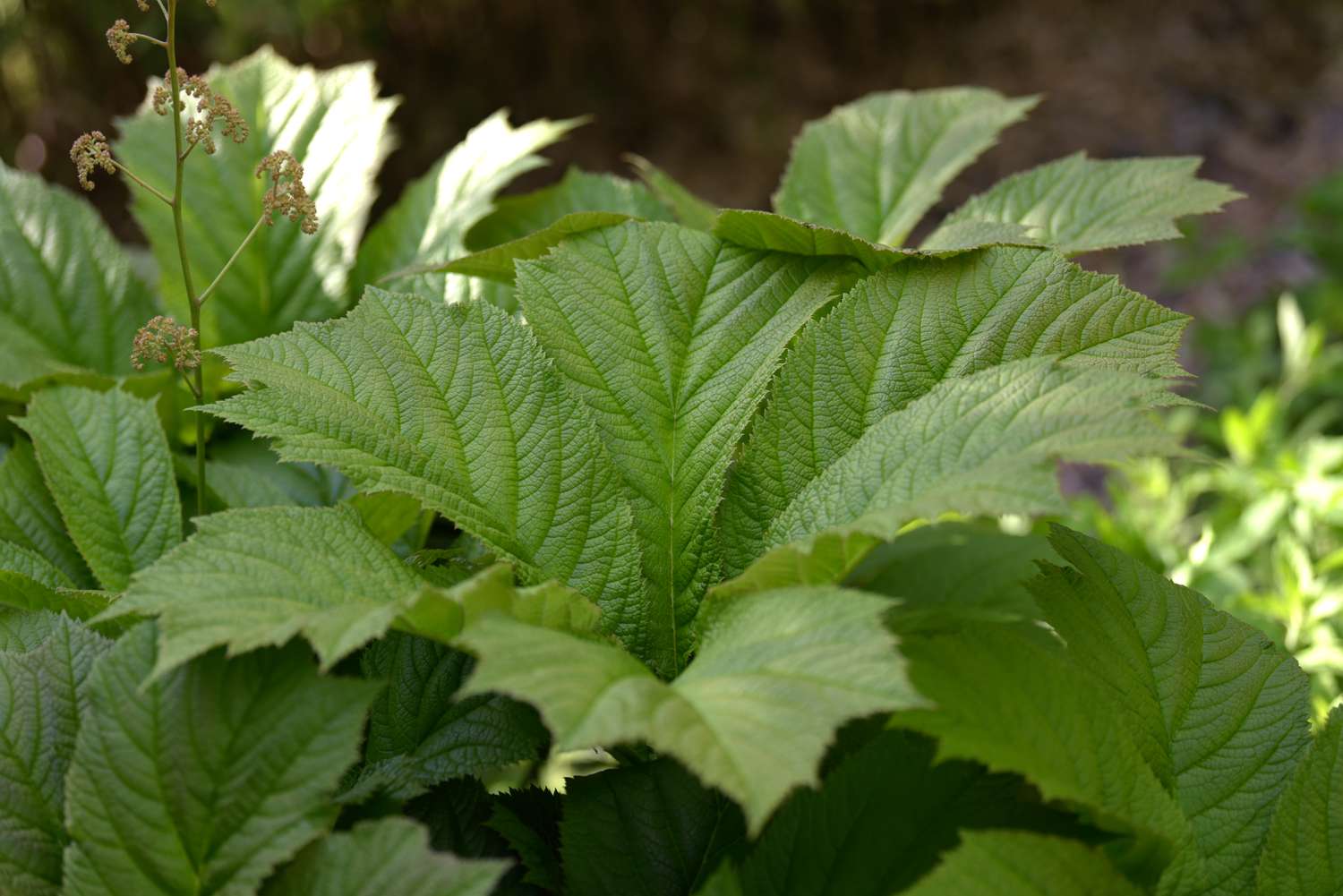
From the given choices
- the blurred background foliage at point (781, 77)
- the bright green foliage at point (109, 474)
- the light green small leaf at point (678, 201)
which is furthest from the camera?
the blurred background foliage at point (781, 77)

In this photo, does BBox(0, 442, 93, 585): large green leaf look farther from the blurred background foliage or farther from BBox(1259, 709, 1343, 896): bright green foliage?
the blurred background foliage

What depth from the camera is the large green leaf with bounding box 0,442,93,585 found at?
3.05 ft

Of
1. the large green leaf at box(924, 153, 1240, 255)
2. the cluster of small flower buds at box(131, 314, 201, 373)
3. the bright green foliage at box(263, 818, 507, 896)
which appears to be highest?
the large green leaf at box(924, 153, 1240, 255)

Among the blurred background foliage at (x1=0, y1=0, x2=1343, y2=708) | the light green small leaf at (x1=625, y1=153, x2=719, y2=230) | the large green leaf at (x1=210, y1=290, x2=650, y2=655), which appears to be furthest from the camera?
the blurred background foliage at (x1=0, y1=0, x2=1343, y2=708)

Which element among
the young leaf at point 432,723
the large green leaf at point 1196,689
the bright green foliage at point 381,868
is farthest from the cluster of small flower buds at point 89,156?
the large green leaf at point 1196,689

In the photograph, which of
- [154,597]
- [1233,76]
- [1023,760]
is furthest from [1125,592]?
[1233,76]

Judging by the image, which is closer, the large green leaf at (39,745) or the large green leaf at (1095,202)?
the large green leaf at (39,745)

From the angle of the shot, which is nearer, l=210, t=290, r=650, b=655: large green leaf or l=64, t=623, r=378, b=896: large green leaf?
l=64, t=623, r=378, b=896: large green leaf

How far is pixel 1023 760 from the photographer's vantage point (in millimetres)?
608

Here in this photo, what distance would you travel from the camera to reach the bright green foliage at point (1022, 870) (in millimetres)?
576

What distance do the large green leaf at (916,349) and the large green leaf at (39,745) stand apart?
0.42 m

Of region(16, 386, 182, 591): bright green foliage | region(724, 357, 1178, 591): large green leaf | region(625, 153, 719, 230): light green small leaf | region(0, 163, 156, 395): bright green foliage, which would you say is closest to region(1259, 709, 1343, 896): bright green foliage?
region(724, 357, 1178, 591): large green leaf

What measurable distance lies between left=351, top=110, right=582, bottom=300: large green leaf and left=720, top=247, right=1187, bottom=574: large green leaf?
0.46 metres

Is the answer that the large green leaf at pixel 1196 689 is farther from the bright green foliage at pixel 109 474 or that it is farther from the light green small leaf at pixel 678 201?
the bright green foliage at pixel 109 474
